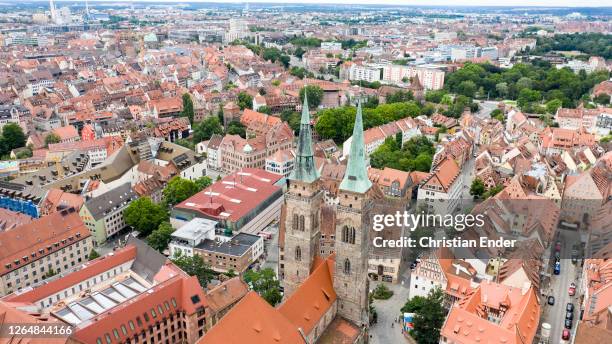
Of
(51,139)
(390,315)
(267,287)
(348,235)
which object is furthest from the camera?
(51,139)

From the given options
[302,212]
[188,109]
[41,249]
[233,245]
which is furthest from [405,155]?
[41,249]

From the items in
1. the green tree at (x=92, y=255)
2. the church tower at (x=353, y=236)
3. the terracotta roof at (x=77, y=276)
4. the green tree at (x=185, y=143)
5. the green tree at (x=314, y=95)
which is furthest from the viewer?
the green tree at (x=314, y=95)

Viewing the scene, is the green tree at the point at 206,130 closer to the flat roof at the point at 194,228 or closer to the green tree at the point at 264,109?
the green tree at the point at 264,109

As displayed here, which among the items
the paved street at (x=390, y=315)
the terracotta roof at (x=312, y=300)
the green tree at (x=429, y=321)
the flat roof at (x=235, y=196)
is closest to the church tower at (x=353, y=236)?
the terracotta roof at (x=312, y=300)

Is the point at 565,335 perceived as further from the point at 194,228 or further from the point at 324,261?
the point at 194,228

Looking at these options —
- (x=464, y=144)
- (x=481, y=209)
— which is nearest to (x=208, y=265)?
(x=481, y=209)
